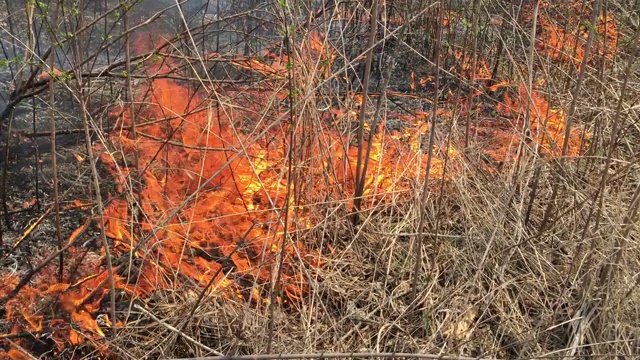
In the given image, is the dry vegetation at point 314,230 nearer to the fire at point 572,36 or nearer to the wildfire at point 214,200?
the wildfire at point 214,200

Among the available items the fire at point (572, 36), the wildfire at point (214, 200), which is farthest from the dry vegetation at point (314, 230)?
the fire at point (572, 36)

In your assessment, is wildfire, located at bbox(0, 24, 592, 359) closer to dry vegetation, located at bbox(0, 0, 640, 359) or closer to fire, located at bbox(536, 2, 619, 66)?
dry vegetation, located at bbox(0, 0, 640, 359)

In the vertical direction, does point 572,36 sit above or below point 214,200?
above

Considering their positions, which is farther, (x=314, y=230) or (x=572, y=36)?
(x=572, y=36)

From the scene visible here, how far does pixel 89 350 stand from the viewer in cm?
198

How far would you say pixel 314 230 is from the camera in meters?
2.34

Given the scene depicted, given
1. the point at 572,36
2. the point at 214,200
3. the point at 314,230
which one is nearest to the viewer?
the point at 314,230

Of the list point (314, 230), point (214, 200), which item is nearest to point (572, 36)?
point (314, 230)

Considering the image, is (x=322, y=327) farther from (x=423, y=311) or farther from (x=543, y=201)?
(x=543, y=201)

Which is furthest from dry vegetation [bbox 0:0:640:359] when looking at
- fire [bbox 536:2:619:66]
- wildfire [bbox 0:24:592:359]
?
fire [bbox 536:2:619:66]

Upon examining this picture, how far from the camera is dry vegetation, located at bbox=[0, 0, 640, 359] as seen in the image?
77.7 inches

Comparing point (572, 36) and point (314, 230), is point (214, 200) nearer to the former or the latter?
point (314, 230)

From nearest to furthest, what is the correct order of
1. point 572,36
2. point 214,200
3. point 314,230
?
point 314,230, point 214,200, point 572,36

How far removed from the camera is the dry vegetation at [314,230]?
1973 mm
